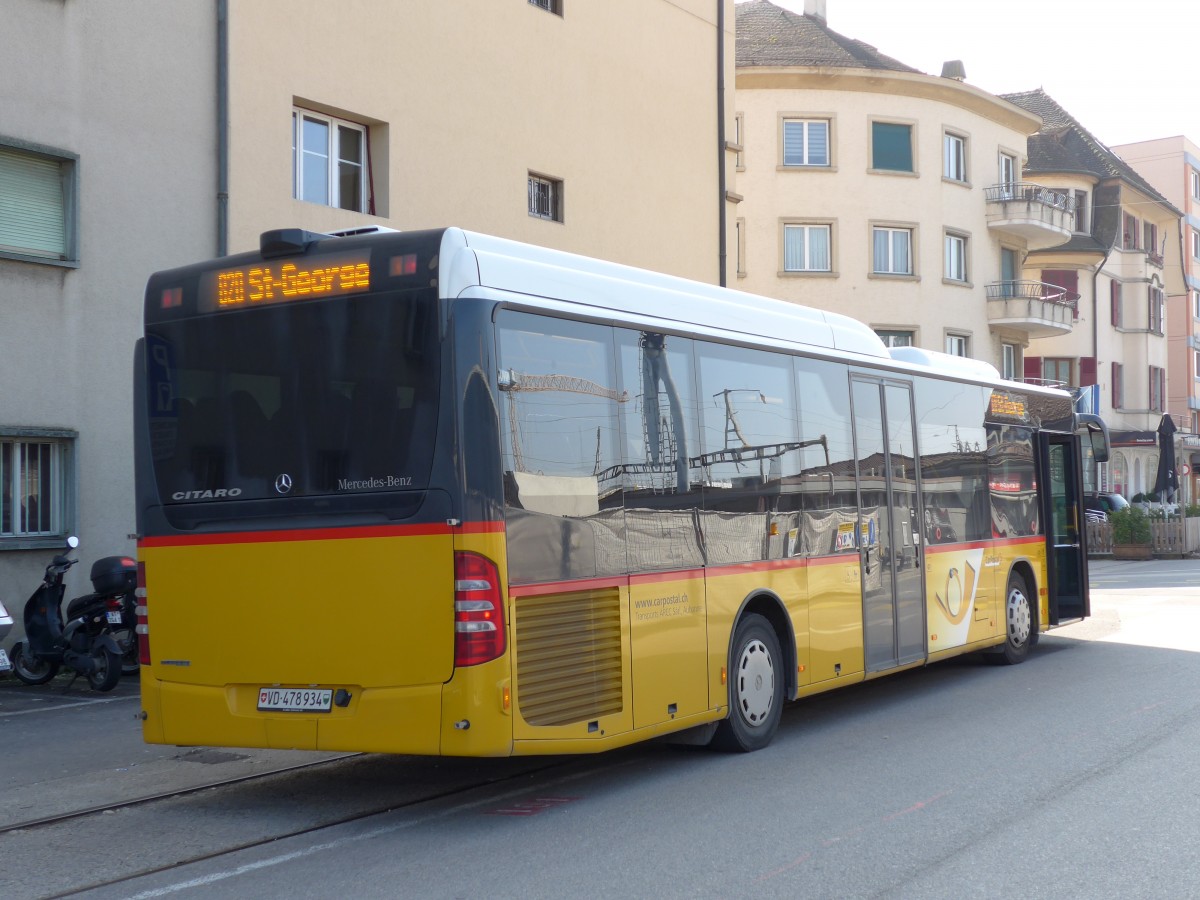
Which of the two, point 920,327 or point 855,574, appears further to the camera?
point 920,327

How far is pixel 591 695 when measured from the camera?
25.4 feet

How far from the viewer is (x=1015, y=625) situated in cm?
1426

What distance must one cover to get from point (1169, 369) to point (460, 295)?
60.6m

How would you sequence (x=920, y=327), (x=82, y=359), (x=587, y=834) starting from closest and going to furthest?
(x=587, y=834) < (x=82, y=359) < (x=920, y=327)

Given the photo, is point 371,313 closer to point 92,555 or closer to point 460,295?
point 460,295

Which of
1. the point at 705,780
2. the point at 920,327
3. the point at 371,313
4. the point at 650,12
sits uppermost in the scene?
the point at 650,12

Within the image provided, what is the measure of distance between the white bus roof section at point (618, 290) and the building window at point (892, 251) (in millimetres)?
28742

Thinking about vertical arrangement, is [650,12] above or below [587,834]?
above

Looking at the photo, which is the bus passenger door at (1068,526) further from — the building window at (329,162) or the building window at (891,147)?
the building window at (891,147)

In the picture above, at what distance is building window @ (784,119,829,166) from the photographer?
38.9 metres

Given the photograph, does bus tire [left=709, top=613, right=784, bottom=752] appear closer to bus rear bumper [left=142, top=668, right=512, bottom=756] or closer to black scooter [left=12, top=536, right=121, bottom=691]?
bus rear bumper [left=142, top=668, right=512, bottom=756]

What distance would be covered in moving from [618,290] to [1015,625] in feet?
24.9

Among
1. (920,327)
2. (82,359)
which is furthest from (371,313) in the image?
(920,327)

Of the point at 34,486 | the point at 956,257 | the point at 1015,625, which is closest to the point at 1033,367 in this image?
the point at 956,257
